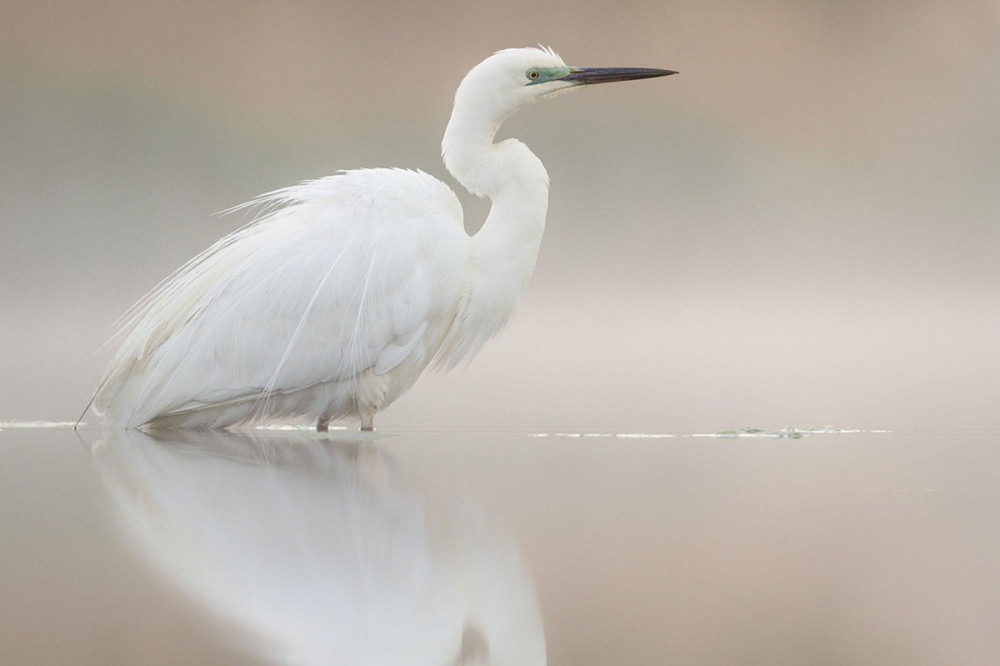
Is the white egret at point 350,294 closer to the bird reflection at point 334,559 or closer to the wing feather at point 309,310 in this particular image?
the wing feather at point 309,310

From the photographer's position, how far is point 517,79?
270 centimetres

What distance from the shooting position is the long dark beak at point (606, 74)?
110 inches

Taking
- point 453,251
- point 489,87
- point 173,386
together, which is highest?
point 489,87

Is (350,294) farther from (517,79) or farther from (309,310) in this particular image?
(517,79)

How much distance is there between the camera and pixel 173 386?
244 centimetres

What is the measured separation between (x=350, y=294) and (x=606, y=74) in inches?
33.7

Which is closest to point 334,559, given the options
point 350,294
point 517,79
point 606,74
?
point 350,294

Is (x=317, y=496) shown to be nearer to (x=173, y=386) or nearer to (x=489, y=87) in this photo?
(x=173, y=386)

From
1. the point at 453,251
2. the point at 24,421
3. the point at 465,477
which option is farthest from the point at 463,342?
the point at 24,421

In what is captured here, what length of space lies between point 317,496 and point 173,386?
0.86 m

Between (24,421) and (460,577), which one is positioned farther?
(24,421)

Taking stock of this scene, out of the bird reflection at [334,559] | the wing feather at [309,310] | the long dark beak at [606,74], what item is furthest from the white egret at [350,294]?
the bird reflection at [334,559]

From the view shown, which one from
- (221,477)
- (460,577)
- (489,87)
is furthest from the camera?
(489,87)

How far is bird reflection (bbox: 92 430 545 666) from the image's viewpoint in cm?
101
